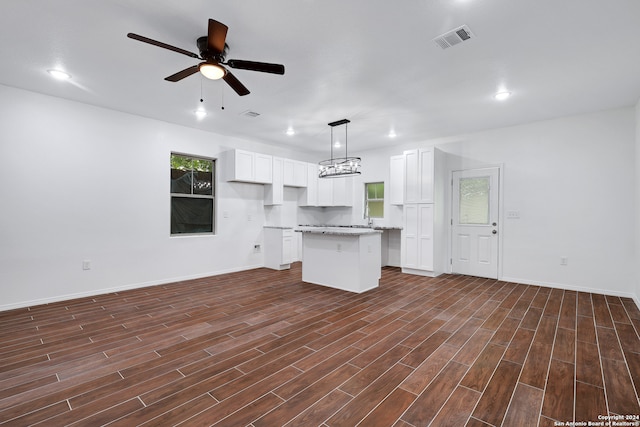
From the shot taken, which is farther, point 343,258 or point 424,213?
point 424,213

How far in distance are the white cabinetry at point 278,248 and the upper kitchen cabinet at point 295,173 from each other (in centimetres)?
124

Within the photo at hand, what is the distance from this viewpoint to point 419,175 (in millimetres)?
5875

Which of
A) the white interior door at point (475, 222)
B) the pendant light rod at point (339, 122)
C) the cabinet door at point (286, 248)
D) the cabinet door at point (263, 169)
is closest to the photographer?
the pendant light rod at point (339, 122)

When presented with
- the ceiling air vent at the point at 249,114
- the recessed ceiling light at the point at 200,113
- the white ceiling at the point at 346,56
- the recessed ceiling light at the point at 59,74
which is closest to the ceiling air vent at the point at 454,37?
the white ceiling at the point at 346,56

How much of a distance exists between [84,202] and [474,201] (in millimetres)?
6789

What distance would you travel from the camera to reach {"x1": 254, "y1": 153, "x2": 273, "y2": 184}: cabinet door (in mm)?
6215

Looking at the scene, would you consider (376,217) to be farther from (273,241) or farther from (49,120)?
(49,120)

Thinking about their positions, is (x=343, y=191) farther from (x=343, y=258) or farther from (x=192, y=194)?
(x=192, y=194)

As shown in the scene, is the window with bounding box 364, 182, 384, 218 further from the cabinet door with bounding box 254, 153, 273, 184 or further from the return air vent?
the return air vent

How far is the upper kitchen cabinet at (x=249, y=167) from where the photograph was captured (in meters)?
5.85

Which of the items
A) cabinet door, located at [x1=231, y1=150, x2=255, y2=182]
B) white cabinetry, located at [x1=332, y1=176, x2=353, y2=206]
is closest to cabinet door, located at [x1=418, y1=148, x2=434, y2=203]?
white cabinetry, located at [x1=332, y1=176, x2=353, y2=206]

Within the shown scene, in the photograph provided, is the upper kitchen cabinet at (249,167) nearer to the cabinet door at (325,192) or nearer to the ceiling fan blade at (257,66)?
the cabinet door at (325,192)

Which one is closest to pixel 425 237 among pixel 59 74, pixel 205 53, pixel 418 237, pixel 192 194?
pixel 418 237

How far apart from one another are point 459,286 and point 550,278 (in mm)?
1546
